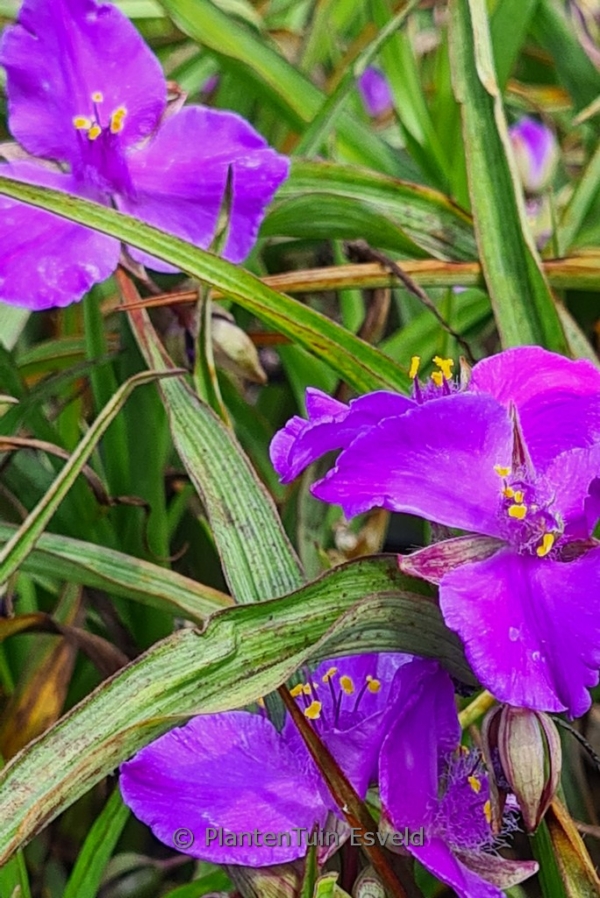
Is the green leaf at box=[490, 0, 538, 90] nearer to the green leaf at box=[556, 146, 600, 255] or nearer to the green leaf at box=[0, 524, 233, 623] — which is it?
the green leaf at box=[556, 146, 600, 255]

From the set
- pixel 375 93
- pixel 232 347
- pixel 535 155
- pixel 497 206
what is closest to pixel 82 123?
pixel 232 347

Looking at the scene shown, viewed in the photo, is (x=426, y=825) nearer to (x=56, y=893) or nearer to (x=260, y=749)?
(x=260, y=749)

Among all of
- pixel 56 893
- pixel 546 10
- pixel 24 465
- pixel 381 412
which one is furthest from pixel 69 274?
pixel 546 10

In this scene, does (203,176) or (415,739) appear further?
(203,176)

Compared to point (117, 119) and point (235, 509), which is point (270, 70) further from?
point (235, 509)

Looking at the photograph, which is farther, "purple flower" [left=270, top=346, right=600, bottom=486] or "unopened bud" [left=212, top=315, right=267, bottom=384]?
"unopened bud" [left=212, top=315, right=267, bottom=384]

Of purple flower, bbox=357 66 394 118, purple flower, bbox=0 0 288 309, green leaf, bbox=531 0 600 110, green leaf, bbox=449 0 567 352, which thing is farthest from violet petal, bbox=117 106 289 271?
purple flower, bbox=357 66 394 118
